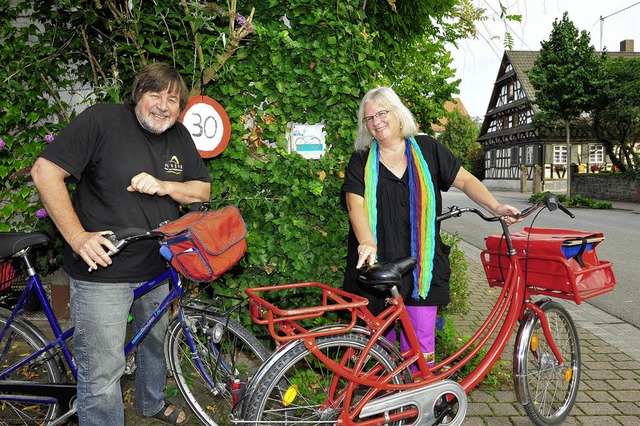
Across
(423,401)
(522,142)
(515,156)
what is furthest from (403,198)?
(515,156)

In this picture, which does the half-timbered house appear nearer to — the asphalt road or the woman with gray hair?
the asphalt road

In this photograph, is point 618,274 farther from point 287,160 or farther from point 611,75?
point 611,75

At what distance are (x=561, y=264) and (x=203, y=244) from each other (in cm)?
195

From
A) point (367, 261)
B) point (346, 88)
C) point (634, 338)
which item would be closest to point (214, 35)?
point (346, 88)

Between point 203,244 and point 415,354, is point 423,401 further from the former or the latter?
point 203,244

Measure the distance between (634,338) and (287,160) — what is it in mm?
3918

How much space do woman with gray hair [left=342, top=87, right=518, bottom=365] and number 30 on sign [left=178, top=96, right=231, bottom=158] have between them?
104 cm

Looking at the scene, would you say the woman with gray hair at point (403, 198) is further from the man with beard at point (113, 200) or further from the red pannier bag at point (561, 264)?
the man with beard at point (113, 200)

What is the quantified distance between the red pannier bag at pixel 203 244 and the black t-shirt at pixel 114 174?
248 millimetres

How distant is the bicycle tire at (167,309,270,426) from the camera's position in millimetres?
2883

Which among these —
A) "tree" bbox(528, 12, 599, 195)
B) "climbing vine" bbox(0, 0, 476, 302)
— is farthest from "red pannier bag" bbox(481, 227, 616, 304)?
"tree" bbox(528, 12, 599, 195)

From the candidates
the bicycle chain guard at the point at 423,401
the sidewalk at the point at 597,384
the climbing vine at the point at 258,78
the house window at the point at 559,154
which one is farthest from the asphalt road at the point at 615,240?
the house window at the point at 559,154

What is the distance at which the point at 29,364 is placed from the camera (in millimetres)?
3031

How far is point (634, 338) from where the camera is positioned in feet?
16.6
